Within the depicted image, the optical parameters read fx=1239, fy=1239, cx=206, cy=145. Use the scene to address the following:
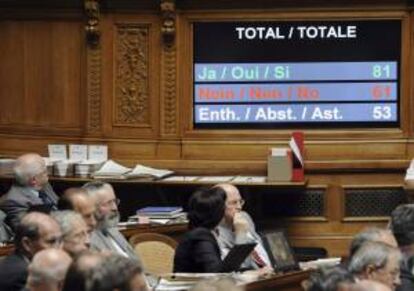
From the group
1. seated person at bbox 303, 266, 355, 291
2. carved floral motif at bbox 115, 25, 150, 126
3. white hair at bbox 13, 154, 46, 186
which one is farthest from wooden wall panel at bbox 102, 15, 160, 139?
seated person at bbox 303, 266, 355, 291

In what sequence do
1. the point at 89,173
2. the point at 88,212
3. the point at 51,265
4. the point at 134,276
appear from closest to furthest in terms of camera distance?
1. the point at 134,276
2. the point at 51,265
3. the point at 88,212
4. the point at 89,173

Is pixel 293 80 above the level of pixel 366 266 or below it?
above

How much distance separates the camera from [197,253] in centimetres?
732

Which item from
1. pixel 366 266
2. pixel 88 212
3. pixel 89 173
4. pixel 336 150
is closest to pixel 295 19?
pixel 336 150

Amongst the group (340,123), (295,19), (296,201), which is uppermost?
(295,19)

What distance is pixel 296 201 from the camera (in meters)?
11.0

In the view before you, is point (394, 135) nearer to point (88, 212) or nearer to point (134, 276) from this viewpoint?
point (88, 212)

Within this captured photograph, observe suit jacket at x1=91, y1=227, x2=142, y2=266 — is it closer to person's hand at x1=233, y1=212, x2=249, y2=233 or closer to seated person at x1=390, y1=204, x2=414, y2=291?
person's hand at x1=233, y1=212, x2=249, y2=233

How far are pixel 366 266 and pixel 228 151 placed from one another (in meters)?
5.35

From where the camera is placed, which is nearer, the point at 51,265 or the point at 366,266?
the point at 51,265

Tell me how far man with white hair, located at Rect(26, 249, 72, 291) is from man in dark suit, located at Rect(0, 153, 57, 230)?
353 cm

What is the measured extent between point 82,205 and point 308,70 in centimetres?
418

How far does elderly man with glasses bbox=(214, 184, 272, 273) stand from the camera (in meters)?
7.79

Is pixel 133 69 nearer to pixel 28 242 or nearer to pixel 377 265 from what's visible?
pixel 28 242
